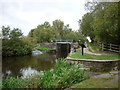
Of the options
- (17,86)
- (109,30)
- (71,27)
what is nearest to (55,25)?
(71,27)

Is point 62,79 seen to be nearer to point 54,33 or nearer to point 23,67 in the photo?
point 23,67

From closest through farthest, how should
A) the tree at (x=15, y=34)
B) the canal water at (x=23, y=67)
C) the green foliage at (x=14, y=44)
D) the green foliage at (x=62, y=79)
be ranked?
the green foliage at (x=62, y=79) < the canal water at (x=23, y=67) < the green foliage at (x=14, y=44) < the tree at (x=15, y=34)

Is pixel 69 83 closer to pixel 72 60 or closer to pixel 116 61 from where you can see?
pixel 72 60

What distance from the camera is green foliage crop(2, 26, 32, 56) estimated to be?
23.2m

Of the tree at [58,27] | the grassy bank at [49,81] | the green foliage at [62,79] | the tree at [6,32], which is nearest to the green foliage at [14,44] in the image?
the tree at [6,32]

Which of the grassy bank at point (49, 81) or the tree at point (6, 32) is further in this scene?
the tree at point (6, 32)

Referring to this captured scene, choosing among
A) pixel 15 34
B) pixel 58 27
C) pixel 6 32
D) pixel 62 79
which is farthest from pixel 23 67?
pixel 58 27

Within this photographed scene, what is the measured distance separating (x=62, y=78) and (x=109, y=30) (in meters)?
7.78

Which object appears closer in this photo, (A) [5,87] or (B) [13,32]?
Answer: (A) [5,87]

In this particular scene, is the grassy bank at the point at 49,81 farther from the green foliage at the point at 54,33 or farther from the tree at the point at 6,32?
the green foliage at the point at 54,33

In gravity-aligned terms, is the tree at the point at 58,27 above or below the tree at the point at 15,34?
above

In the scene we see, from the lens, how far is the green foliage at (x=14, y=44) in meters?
23.2

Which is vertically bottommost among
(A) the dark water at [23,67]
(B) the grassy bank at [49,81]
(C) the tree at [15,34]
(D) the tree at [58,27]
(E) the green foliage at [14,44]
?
(A) the dark water at [23,67]

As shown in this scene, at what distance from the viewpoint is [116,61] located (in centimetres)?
955
